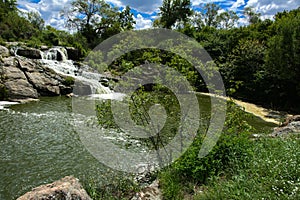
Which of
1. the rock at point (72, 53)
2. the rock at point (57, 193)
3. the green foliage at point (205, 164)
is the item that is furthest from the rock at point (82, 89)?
the rock at point (57, 193)

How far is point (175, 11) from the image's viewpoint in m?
42.0

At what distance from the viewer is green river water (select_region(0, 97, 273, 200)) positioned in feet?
17.0

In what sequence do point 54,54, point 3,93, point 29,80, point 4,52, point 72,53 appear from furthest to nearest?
point 72,53, point 54,54, point 4,52, point 29,80, point 3,93

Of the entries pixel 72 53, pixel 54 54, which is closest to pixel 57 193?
pixel 54 54

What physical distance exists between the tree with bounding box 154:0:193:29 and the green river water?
3544 centimetres

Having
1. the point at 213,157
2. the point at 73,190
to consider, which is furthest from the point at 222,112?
the point at 73,190

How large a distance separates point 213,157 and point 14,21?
1297 inches

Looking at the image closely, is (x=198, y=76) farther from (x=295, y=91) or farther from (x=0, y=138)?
(x=295, y=91)

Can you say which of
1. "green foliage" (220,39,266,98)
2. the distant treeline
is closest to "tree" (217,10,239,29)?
the distant treeline

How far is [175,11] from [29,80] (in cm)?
3252

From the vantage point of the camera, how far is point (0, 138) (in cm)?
772

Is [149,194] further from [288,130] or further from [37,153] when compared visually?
[288,130]

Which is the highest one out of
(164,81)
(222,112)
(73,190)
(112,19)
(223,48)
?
(112,19)

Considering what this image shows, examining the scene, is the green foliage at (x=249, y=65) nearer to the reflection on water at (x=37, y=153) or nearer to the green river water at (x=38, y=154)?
the green river water at (x=38, y=154)
